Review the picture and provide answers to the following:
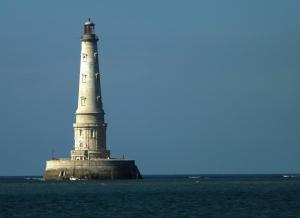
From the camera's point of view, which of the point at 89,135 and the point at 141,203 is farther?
the point at 89,135

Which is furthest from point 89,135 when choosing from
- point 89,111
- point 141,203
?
point 141,203

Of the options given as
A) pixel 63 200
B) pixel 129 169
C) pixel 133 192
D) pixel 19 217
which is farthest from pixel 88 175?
pixel 19 217

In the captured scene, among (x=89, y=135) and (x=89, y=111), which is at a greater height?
(x=89, y=111)

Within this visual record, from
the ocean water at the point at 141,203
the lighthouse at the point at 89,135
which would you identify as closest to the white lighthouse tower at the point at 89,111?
the lighthouse at the point at 89,135

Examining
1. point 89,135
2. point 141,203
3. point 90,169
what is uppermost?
point 89,135

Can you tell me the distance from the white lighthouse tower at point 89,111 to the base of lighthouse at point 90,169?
49.8 inches

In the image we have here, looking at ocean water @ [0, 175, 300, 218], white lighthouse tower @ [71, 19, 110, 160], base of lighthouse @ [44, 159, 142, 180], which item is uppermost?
white lighthouse tower @ [71, 19, 110, 160]

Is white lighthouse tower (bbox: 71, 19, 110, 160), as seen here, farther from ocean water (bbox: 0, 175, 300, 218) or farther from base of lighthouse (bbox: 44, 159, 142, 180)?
ocean water (bbox: 0, 175, 300, 218)

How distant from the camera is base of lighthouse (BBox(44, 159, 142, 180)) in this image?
387 ft

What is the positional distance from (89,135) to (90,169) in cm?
341

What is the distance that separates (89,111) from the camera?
388 feet

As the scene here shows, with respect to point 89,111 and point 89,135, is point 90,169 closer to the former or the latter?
point 89,135

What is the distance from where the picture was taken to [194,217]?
67500mm

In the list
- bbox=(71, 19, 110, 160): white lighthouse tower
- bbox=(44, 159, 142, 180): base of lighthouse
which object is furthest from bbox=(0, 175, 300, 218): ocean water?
bbox=(71, 19, 110, 160): white lighthouse tower
